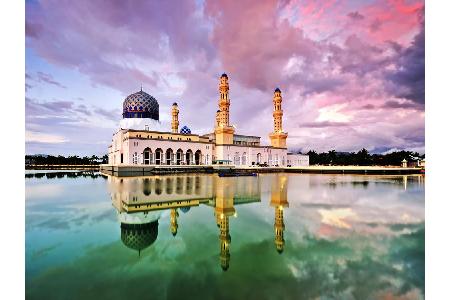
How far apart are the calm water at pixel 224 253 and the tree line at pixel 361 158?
4617 cm

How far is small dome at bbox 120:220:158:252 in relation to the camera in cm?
540

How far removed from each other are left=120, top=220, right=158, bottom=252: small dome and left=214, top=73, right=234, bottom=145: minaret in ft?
114

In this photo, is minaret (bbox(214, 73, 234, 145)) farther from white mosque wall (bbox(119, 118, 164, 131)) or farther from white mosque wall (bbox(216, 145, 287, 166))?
white mosque wall (bbox(119, 118, 164, 131))

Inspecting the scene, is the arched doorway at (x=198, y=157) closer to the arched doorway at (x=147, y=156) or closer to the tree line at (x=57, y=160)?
the arched doorway at (x=147, y=156)

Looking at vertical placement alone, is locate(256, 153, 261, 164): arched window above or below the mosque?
below

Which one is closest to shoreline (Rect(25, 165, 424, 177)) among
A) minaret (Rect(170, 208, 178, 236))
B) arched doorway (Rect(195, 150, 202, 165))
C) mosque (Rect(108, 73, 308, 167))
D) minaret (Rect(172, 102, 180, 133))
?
mosque (Rect(108, 73, 308, 167))

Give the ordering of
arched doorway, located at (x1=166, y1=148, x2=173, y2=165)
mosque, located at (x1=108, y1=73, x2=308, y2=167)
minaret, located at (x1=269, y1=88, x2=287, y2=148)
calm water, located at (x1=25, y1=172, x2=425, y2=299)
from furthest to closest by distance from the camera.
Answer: minaret, located at (x1=269, y1=88, x2=287, y2=148), arched doorway, located at (x1=166, y1=148, x2=173, y2=165), mosque, located at (x1=108, y1=73, x2=308, y2=167), calm water, located at (x1=25, y1=172, x2=425, y2=299)

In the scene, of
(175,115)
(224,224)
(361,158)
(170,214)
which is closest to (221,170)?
(175,115)

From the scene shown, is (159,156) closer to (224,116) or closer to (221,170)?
(221,170)

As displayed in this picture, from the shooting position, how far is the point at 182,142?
38219mm

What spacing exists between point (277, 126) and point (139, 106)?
85.3ft

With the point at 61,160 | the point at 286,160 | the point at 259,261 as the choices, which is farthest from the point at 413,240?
the point at 61,160

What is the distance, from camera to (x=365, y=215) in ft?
26.5
